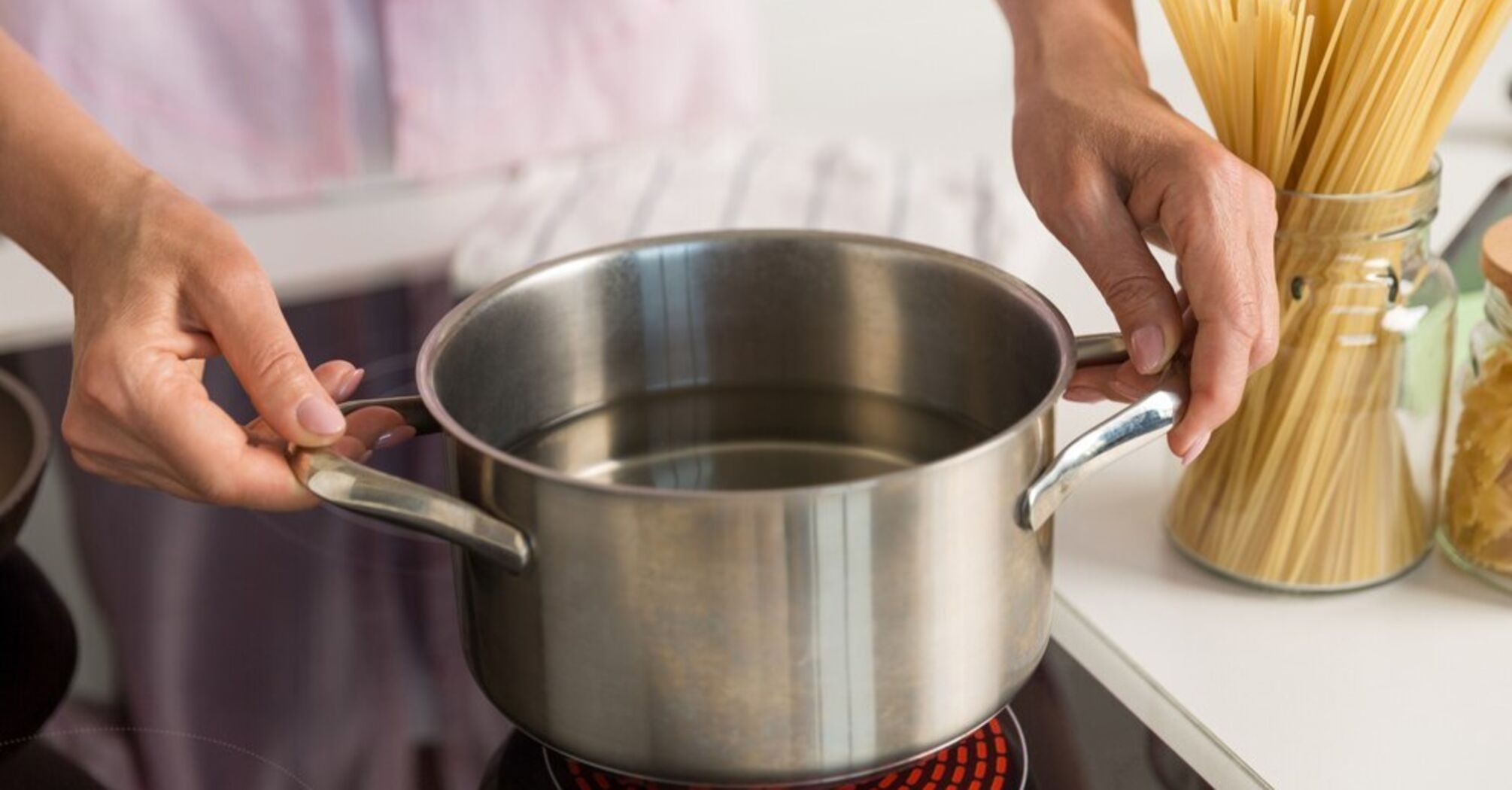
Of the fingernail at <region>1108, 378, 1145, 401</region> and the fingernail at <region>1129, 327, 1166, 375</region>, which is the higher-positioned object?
the fingernail at <region>1129, 327, 1166, 375</region>

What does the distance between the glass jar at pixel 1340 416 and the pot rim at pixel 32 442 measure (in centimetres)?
52

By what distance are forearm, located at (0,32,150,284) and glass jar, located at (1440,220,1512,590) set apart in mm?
578

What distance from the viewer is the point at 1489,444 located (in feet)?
2.31

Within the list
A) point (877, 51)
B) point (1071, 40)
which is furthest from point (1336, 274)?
point (877, 51)

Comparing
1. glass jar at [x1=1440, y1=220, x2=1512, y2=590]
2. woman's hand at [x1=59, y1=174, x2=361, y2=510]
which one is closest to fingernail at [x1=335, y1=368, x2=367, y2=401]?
woman's hand at [x1=59, y1=174, x2=361, y2=510]

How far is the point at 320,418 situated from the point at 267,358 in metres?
0.05

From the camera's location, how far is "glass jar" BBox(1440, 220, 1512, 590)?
702 mm

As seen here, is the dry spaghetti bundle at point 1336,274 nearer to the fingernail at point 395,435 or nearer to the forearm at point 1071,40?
the forearm at point 1071,40

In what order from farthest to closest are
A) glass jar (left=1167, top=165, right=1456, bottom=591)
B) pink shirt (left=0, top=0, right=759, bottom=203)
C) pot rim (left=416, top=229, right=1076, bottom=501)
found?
pink shirt (left=0, top=0, right=759, bottom=203)
glass jar (left=1167, top=165, right=1456, bottom=591)
pot rim (left=416, top=229, right=1076, bottom=501)

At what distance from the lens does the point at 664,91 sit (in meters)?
1.22

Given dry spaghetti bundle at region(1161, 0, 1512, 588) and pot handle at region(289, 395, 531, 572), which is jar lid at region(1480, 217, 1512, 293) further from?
pot handle at region(289, 395, 531, 572)

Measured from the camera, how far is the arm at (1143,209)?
2.03 ft

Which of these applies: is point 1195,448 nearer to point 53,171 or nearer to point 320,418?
point 320,418

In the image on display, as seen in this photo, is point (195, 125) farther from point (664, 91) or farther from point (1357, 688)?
point (1357, 688)
